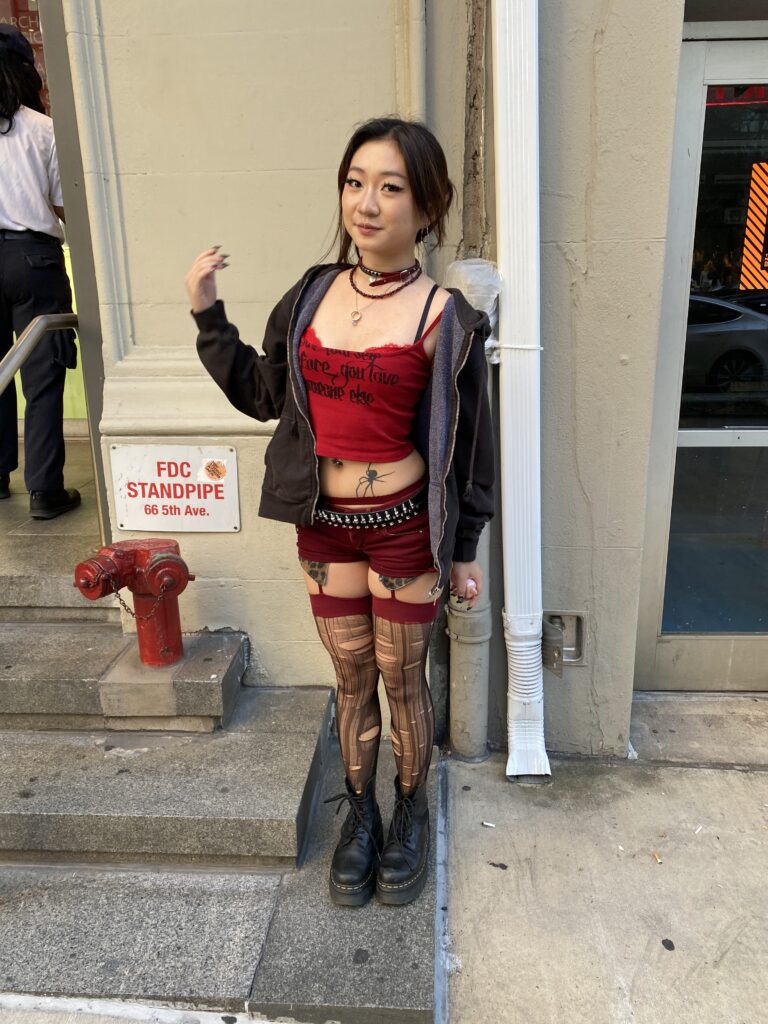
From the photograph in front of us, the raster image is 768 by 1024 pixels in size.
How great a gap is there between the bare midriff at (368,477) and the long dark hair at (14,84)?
9.33 feet

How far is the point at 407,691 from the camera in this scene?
86.6 inches

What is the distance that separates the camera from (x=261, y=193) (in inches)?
106

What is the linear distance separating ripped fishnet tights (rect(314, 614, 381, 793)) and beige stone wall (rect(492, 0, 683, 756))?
2.91 feet

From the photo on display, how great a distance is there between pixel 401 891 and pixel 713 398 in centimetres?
223

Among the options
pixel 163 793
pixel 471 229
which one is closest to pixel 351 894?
pixel 163 793

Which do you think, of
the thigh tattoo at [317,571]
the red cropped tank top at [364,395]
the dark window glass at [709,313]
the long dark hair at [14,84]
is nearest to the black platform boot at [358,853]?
the thigh tattoo at [317,571]

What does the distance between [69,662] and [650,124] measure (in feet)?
9.15

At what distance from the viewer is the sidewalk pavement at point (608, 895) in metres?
2.02

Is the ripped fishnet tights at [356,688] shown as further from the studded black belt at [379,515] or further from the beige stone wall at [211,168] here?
the beige stone wall at [211,168]

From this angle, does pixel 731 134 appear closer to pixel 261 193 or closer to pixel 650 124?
pixel 650 124

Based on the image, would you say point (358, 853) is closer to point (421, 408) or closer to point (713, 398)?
point (421, 408)

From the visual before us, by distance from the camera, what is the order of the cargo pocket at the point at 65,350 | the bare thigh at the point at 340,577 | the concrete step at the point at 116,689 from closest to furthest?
the bare thigh at the point at 340,577, the concrete step at the point at 116,689, the cargo pocket at the point at 65,350

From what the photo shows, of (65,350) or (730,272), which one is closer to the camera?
(730,272)

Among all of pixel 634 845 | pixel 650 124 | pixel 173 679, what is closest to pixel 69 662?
pixel 173 679
